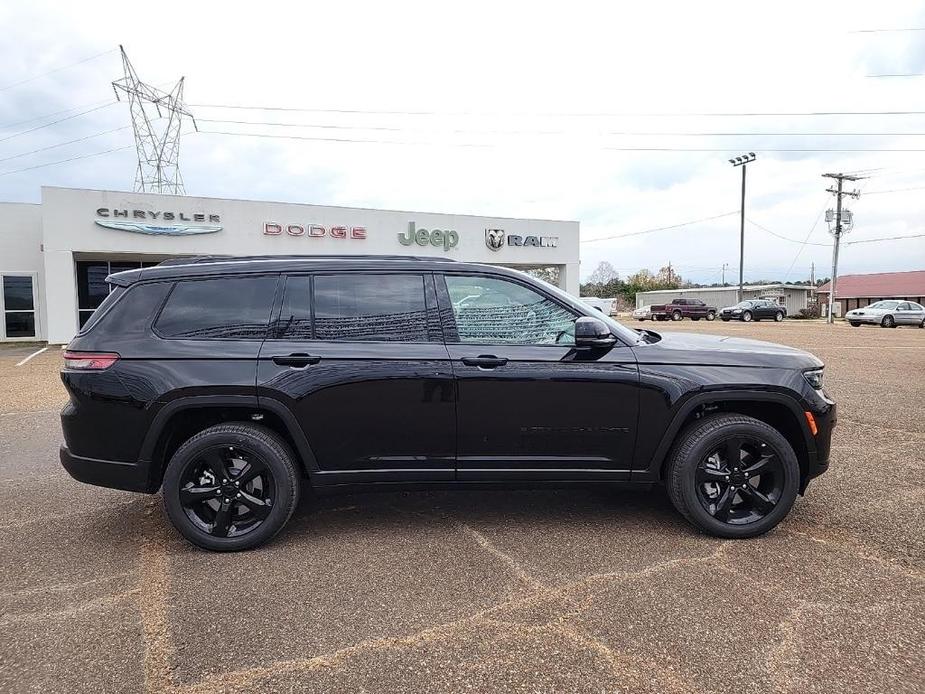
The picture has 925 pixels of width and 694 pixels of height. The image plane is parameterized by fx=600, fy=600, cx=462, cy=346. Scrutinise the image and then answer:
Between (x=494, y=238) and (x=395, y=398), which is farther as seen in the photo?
(x=494, y=238)

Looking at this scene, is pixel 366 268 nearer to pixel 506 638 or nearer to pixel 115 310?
pixel 115 310

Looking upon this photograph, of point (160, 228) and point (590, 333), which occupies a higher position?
point (160, 228)

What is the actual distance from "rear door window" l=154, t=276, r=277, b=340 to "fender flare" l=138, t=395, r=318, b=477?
38 cm

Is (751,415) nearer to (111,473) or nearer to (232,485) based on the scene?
(232,485)

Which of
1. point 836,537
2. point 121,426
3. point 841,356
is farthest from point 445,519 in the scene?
Answer: point 841,356

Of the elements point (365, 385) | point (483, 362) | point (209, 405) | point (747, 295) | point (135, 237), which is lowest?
point (209, 405)

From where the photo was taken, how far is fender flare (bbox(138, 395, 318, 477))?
11.5ft

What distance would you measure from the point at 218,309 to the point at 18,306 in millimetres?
22794

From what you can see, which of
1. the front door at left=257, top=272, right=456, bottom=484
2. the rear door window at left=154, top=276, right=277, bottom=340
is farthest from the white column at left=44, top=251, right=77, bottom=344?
the front door at left=257, top=272, right=456, bottom=484

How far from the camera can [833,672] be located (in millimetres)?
2393

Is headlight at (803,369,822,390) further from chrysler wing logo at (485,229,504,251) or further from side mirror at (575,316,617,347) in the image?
chrysler wing logo at (485,229,504,251)

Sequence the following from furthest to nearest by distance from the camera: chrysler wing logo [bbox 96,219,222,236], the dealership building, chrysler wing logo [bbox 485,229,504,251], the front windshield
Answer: chrysler wing logo [bbox 485,229,504,251] → chrysler wing logo [bbox 96,219,222,236] → the dealership building → the front windshield

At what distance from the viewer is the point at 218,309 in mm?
3684

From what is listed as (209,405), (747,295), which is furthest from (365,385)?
(747,295)
